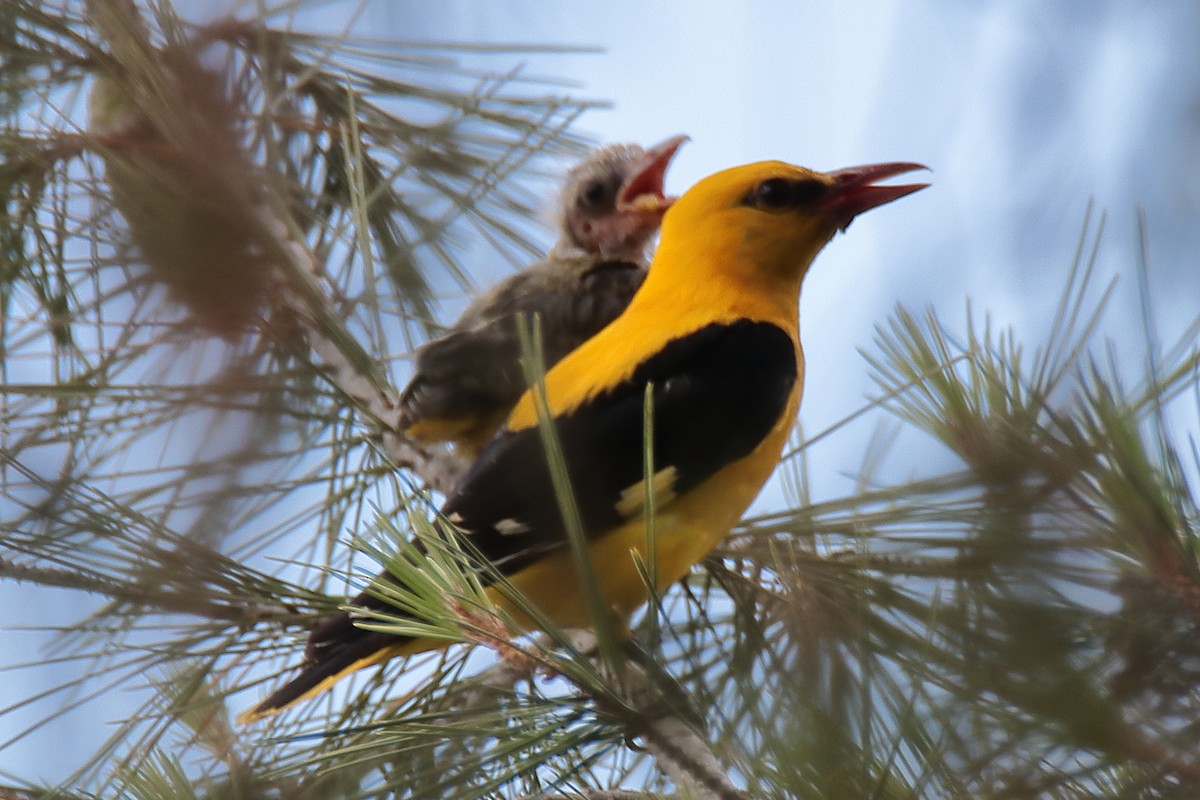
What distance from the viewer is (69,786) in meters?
1.85

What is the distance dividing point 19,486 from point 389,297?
37.1 inches

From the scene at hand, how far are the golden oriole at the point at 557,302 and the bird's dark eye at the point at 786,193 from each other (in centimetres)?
46

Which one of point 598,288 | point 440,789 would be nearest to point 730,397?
point 598,288

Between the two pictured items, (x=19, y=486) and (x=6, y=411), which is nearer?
(x=19, y=486)

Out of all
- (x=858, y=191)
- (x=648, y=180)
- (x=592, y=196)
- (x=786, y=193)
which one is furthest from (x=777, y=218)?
(x=592, y=196)

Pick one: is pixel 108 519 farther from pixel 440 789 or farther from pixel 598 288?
pixel 598 288

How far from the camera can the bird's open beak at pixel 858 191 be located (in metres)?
2.43

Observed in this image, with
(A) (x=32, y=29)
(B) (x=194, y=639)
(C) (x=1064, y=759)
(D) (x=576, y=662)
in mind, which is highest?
(A) (x=32, y=29)

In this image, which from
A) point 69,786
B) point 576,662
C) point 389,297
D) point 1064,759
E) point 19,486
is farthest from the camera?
point 389,297

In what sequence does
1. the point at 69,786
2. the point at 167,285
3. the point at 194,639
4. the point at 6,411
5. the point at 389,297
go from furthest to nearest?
the point at 389,297, the point at 6,411, the point at 194,639, the point at 69,786, the point at 167,285

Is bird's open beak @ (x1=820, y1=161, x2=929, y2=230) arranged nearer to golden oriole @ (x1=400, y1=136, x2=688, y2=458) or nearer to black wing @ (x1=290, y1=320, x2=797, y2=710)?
black wing @ (x1=290, y1=320, x2=797, y2=710)

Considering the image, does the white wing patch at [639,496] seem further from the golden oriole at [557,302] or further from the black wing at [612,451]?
the golden oriole at [557,302]

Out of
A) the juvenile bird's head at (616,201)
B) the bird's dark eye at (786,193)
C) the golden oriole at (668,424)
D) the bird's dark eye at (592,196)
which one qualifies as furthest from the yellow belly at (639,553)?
the bird's dark eye at (592,196)

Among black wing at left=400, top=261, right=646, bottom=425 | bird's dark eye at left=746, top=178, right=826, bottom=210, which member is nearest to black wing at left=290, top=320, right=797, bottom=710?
black wing at left=400, top=261, right=646, bottom=425
